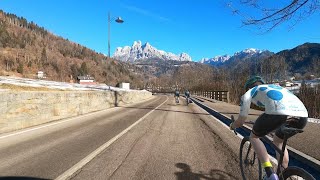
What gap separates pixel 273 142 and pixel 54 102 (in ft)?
42.8

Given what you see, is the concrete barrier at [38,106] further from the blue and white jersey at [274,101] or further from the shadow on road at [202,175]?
the blue and white jersey at [274,101]

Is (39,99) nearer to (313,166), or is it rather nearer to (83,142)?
(83,142)

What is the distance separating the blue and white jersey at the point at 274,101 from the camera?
4301 mm

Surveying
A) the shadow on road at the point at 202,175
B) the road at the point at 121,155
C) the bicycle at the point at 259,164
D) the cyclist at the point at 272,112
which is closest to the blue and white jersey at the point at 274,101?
the cyclist at the point at 272,112

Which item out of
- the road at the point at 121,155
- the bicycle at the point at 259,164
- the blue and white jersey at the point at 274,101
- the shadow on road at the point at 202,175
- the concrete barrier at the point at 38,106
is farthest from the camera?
the concrete barrier at the point at 38,106

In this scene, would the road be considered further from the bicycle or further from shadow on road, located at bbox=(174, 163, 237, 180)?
the bicycle

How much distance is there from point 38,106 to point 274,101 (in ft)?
38.8

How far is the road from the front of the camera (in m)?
6.35

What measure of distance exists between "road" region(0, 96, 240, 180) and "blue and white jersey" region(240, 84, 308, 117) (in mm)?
2036

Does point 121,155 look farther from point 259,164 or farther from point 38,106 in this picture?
point 38,106

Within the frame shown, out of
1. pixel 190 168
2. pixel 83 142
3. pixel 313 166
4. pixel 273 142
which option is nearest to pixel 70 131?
pixel 83 142

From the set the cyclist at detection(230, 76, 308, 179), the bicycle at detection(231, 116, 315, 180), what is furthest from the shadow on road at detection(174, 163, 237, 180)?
the cyclist at detection(230, 76, 308, 179)

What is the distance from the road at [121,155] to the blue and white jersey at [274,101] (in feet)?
6.68

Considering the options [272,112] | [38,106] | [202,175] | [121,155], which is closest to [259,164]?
[272,112]
